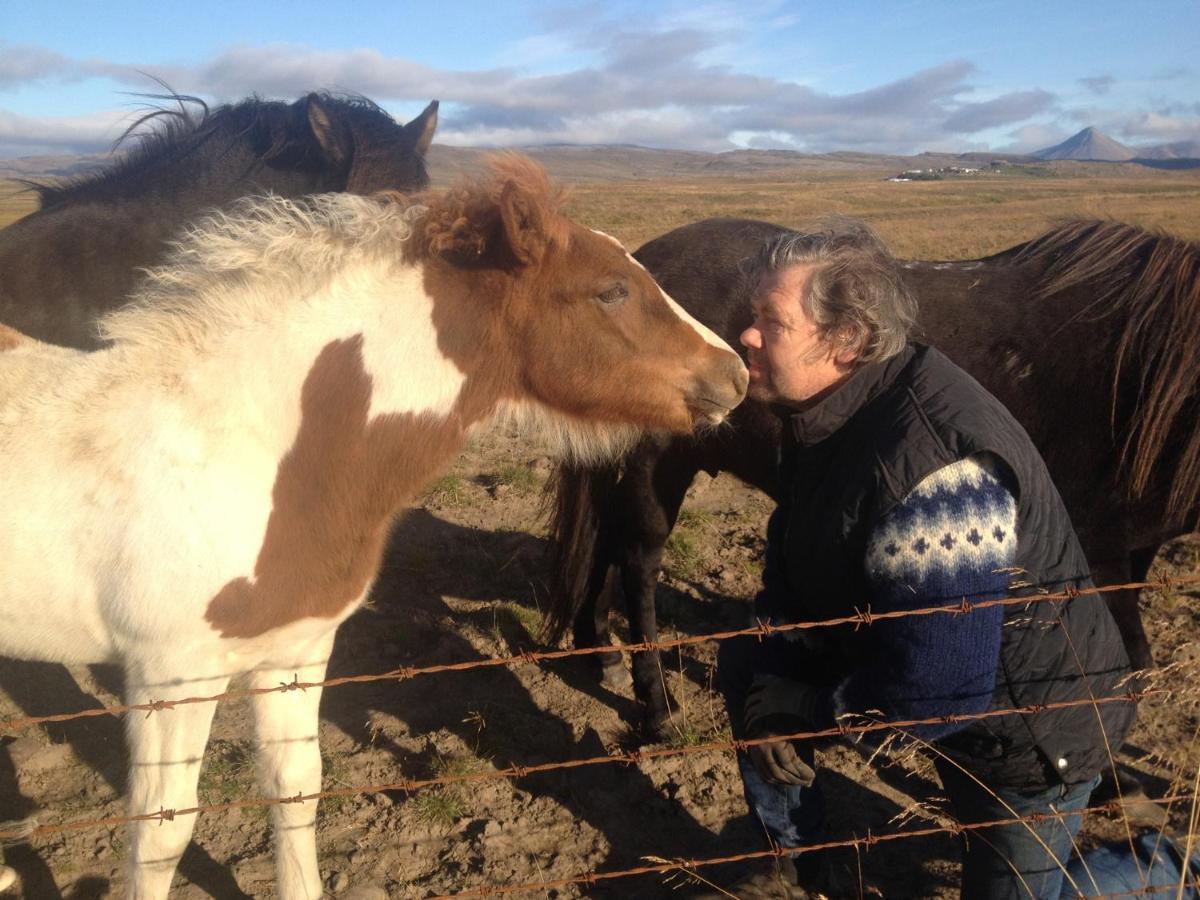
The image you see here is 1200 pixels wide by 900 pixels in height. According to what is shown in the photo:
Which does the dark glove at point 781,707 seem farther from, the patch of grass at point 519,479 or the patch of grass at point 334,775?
the patch of grass at point 519,479

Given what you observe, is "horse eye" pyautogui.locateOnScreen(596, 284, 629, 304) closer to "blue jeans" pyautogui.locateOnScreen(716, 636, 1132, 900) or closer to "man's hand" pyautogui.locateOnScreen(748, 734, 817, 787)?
Answer: "man's hand" pyautogui.locateOnScreen(748, 734, 817, 787)

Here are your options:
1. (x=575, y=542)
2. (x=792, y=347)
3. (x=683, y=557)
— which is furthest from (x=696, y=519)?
(x=792, y=347)

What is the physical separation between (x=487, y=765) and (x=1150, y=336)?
11.5 ft

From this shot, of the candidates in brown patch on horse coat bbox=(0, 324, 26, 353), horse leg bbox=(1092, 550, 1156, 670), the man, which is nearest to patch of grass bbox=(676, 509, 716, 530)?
horse leg bbox=(1092, 550, 1156, 670)

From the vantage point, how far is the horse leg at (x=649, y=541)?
4055 mm

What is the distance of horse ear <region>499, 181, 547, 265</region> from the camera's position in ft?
7.74

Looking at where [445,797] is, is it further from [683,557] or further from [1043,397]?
[1043,397]

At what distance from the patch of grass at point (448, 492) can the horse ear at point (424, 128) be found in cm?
251

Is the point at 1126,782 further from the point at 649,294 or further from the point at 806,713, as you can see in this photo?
the point at 649,294

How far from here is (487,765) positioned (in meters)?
3.71

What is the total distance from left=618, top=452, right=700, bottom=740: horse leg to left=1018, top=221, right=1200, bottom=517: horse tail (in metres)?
1.94

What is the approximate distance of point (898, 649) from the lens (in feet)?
6.81

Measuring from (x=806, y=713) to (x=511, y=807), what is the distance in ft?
5.56

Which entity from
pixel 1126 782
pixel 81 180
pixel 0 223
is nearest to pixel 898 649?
pixel 1126 782
